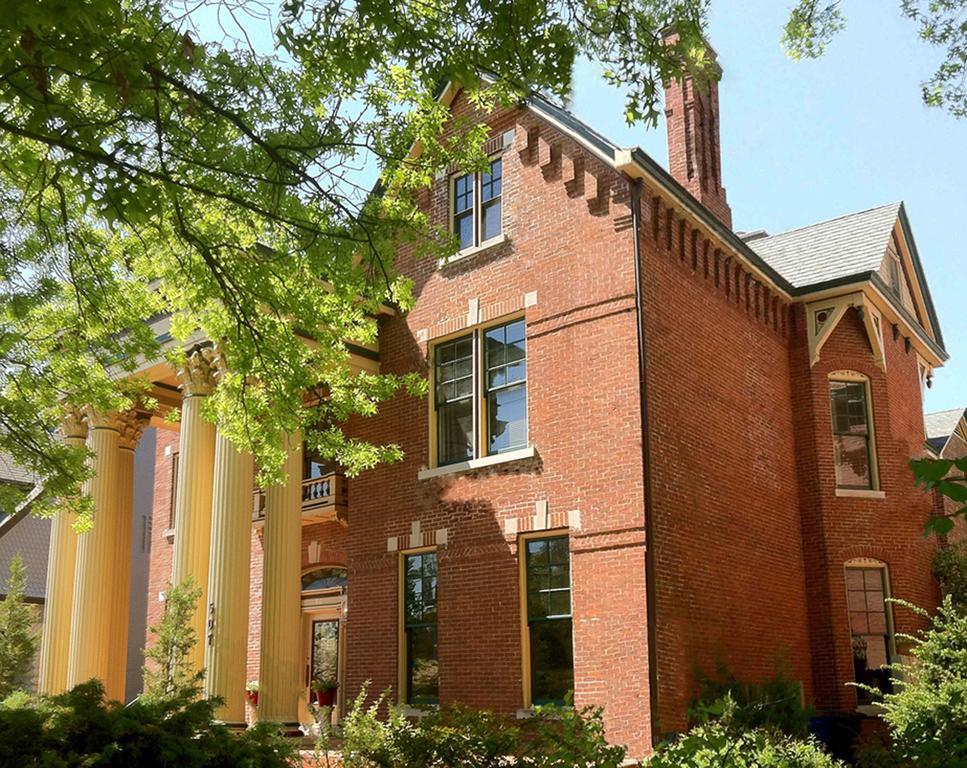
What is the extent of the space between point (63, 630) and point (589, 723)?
52.1 ft

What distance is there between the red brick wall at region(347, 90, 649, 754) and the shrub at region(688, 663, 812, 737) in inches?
50.4

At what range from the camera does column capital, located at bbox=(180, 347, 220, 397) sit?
709 inches

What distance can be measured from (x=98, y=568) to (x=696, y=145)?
47.0ft

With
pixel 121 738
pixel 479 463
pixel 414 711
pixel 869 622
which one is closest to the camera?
pixel 121 738

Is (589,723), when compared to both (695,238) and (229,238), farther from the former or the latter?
(695,238)

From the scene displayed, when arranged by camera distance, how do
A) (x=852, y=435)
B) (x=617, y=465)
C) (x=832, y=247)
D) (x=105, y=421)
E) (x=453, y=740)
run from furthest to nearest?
(x=832, y=247), (x=105, y=421), (x=852, y=435), (x=617, y=465), (x=453, y=740)

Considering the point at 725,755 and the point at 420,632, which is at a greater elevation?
the point at 420,632

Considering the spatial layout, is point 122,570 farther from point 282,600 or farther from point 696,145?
point 696,145

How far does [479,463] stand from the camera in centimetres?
1688

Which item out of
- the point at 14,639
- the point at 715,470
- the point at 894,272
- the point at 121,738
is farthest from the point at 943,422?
the point at 121,738

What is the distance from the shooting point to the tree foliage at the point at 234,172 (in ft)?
26.2

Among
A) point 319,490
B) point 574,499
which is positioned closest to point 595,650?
point 574,499

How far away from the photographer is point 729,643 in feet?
52.7

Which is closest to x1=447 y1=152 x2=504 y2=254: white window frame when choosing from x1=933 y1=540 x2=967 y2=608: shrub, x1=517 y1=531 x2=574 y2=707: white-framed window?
x1=517 y1=531 x2=574 y2=707: white-framed window
